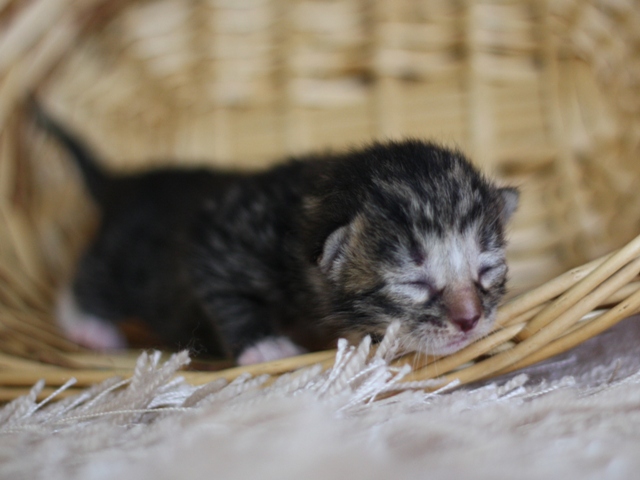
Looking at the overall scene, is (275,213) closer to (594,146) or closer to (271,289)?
(271,289)

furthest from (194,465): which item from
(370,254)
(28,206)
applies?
(28,206)

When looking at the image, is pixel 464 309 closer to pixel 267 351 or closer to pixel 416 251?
pixel 416 251

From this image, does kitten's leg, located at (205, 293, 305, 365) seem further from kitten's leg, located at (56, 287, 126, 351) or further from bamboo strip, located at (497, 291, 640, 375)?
kitten's leg, located at (56, 287, 126, 351)

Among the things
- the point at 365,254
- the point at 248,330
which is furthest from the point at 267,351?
the point at 365,254

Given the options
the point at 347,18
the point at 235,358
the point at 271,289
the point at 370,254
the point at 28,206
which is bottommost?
the point at 235,358

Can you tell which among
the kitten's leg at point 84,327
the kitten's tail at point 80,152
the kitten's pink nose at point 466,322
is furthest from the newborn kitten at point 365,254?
the kitten's tail at point 80,152

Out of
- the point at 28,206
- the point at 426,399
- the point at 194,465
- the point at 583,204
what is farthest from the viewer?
the point at 583,204

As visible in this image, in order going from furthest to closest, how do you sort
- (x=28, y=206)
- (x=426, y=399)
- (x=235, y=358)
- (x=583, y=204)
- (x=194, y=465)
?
(x=583, y=204) → (x=28, y=206) → (x=235, y=358) → (x=426, y=399) → (x=194, y=465)
